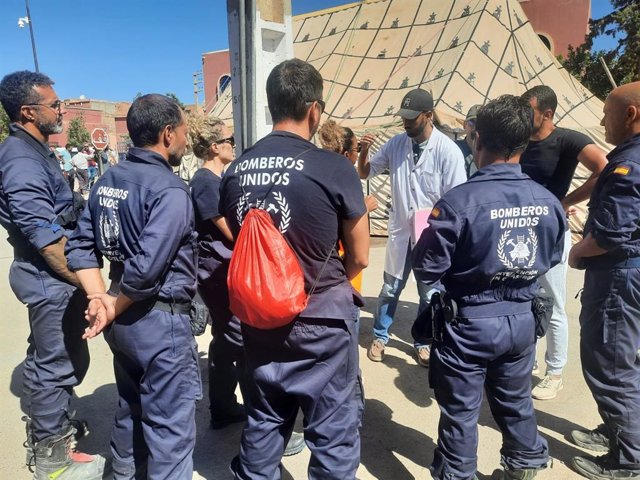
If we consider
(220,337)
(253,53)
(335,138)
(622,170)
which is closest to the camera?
(622,170)

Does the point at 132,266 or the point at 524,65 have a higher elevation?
the point at 524,65

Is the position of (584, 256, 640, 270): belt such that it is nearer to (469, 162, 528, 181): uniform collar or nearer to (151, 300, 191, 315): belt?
(469, 162, 528, 181): uniform collar

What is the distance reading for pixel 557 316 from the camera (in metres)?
3.26

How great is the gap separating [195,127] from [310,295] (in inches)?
55.5

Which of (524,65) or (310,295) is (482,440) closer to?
(310,295)

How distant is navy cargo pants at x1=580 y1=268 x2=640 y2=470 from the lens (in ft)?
7.70

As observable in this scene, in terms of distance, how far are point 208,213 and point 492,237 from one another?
1.47m

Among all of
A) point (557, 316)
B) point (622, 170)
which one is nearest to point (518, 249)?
point (622, 170)

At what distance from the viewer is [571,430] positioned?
2.98 m

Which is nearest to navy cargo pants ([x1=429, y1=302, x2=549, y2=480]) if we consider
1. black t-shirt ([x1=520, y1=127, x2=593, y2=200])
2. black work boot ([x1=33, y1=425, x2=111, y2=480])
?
black t-shirt ([x1=520, y1=127, x2=593, y2=200])

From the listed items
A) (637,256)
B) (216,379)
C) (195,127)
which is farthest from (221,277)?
(637,256)

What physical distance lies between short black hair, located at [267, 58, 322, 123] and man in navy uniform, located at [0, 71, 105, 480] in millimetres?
1377

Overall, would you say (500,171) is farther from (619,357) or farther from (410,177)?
(410,177)

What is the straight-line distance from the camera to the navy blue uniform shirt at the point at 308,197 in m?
1.80
